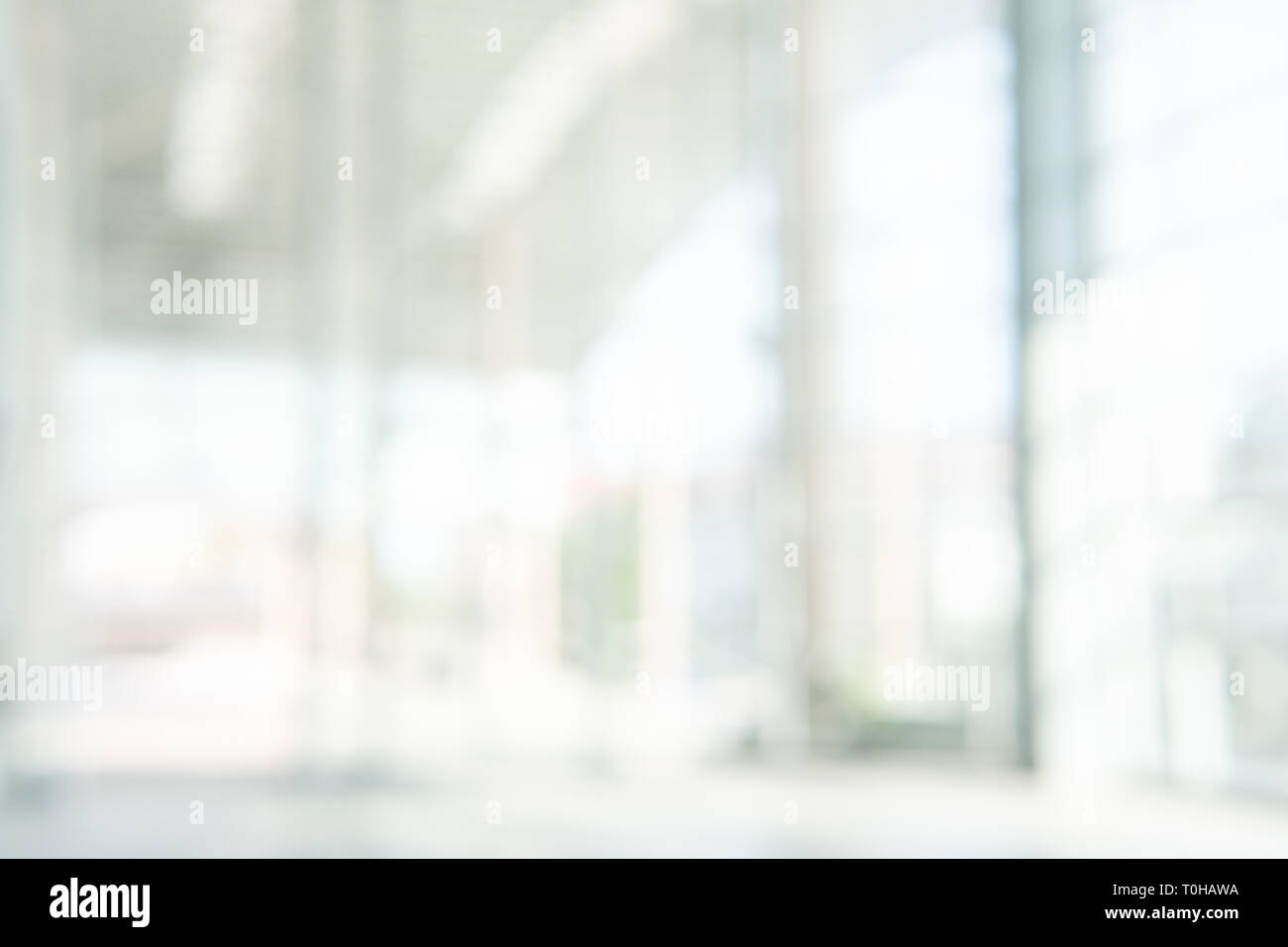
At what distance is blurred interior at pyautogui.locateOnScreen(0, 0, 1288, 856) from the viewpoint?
7141mm

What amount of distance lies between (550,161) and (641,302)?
1.12 meters

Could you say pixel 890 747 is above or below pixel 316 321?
below

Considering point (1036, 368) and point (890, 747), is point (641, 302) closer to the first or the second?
point (1036, 368)

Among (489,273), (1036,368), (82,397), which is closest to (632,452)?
(489,273)

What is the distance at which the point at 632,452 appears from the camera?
841cm

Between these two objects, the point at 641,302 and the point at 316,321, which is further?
the point at 641,302

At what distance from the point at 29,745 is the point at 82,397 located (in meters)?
1.89

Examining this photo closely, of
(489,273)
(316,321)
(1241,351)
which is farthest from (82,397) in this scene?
(1241,351)

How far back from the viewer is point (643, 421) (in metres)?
8.42

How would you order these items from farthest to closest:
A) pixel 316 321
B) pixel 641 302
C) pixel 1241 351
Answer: pixel 641 302, pixel 316 321, pixel 1241 351

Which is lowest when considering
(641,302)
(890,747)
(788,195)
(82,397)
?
(890,747)

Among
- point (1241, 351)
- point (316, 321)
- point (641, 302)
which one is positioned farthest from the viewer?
point (641, 302)

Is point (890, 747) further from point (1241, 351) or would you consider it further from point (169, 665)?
point (169, 665)

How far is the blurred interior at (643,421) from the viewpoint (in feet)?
23.4
